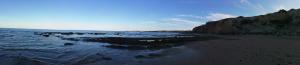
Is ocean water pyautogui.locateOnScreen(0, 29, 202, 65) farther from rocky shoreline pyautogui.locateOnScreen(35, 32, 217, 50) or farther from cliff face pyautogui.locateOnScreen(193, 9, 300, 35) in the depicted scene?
cliff face pyautogui.locateOnScreen(193, 9, 300, 35)

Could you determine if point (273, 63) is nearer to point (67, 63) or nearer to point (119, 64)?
point (119, 64)

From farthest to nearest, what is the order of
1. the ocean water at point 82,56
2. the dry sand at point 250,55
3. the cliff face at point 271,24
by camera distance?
the cliff face at point 271,24, the ocean water at point 82,56, the dry sand at point 250,55

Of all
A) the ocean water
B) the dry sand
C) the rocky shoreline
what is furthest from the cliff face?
the ocean water

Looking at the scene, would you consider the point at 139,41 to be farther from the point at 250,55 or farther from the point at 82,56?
the point at 250,55

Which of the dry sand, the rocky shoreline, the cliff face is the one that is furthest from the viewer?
the cliff face

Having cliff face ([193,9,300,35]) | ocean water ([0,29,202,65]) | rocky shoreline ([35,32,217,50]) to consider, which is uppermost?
cliff face ([193,9,300,35])

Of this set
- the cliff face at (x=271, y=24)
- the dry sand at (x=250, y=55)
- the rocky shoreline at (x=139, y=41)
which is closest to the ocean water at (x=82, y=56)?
the dry sand at (x=250, y=55)

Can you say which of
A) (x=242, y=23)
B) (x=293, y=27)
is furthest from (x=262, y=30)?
(x=242, y=23)

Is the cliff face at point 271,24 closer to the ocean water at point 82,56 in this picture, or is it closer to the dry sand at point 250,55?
the dry sand at point 250,55

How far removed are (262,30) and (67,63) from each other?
61986 millimetres

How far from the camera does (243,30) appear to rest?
72.3 m

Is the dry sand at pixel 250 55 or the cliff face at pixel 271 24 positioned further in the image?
the cliff face at pixel 271 24

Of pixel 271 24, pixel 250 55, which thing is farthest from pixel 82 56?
pixel 271 24

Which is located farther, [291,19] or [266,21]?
[266,21]
